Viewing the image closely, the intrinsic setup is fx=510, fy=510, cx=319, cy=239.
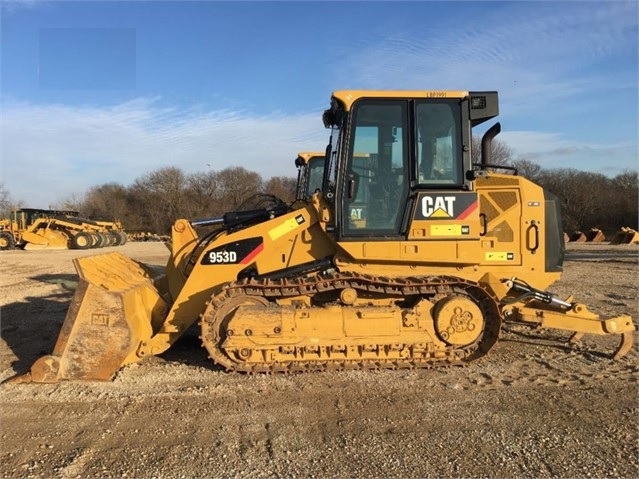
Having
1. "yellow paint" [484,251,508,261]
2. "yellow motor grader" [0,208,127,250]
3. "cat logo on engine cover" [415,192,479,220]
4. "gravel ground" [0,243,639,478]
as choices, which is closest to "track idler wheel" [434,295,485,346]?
"gravel ground" [0,243,639,478]

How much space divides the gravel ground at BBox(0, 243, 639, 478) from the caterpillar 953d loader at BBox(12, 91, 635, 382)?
305mm

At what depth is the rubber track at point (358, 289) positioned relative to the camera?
18.3ft

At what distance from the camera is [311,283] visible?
18.7 ft

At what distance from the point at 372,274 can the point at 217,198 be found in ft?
126

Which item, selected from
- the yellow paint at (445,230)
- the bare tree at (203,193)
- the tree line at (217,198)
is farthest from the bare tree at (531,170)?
the yellow paint at (445,230)

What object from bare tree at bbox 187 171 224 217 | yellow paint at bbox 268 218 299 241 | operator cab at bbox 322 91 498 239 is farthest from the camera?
bare tree at bbox 187 171 224 217

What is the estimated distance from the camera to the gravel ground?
371cm

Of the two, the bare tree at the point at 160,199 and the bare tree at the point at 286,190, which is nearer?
the bare tree at the point at 286,190

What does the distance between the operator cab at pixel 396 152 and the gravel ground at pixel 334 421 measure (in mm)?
1784

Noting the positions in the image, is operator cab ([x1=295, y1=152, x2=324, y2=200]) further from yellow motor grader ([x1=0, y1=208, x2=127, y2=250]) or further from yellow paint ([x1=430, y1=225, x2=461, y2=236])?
yellow motor grader ([x1=0, y1=208, x2=127, y2=250])

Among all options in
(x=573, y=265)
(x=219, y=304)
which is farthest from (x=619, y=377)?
(x=573, y=265)

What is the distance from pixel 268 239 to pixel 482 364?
2.87m

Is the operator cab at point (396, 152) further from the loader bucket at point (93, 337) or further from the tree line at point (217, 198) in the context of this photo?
the tree line at point (217, 198)

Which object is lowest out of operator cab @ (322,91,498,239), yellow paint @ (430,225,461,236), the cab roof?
yellow paint @ (430,225,461,236)
